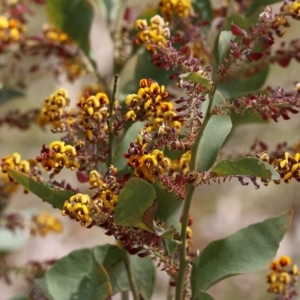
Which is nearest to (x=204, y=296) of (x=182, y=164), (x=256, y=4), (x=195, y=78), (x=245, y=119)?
(x=182, y=164)

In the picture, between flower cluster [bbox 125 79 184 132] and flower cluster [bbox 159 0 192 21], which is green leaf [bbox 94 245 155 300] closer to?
flower cluster [bbox 125 79 184 132]

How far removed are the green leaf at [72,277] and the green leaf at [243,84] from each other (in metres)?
0.50

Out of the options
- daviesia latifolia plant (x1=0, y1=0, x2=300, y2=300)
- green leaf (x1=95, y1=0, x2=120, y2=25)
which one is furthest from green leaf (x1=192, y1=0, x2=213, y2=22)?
green leaf (x1=95, y1=0, x2=120, y2=25)

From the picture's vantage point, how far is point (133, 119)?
1.00 m

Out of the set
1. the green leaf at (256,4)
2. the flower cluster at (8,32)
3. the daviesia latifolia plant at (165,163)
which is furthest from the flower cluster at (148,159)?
the flower cluster at (8,32)

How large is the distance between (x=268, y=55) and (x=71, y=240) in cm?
262

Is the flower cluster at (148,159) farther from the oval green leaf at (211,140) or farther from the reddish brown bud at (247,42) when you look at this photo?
the reddish brown bud at (247,42)

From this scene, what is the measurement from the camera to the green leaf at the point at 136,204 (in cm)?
92

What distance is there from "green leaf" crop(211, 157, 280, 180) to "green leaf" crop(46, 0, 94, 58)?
69cm

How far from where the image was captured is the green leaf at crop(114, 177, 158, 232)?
916 mm

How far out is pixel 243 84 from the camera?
4.80 ft

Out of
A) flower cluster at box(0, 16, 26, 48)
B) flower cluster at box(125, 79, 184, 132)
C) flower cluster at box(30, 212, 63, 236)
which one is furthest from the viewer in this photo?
flower cluster at box(30, 212, 63, 236)

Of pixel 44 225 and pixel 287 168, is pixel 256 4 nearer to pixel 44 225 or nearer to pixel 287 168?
pixel 287 168

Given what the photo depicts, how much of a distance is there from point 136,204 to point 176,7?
537 mm
